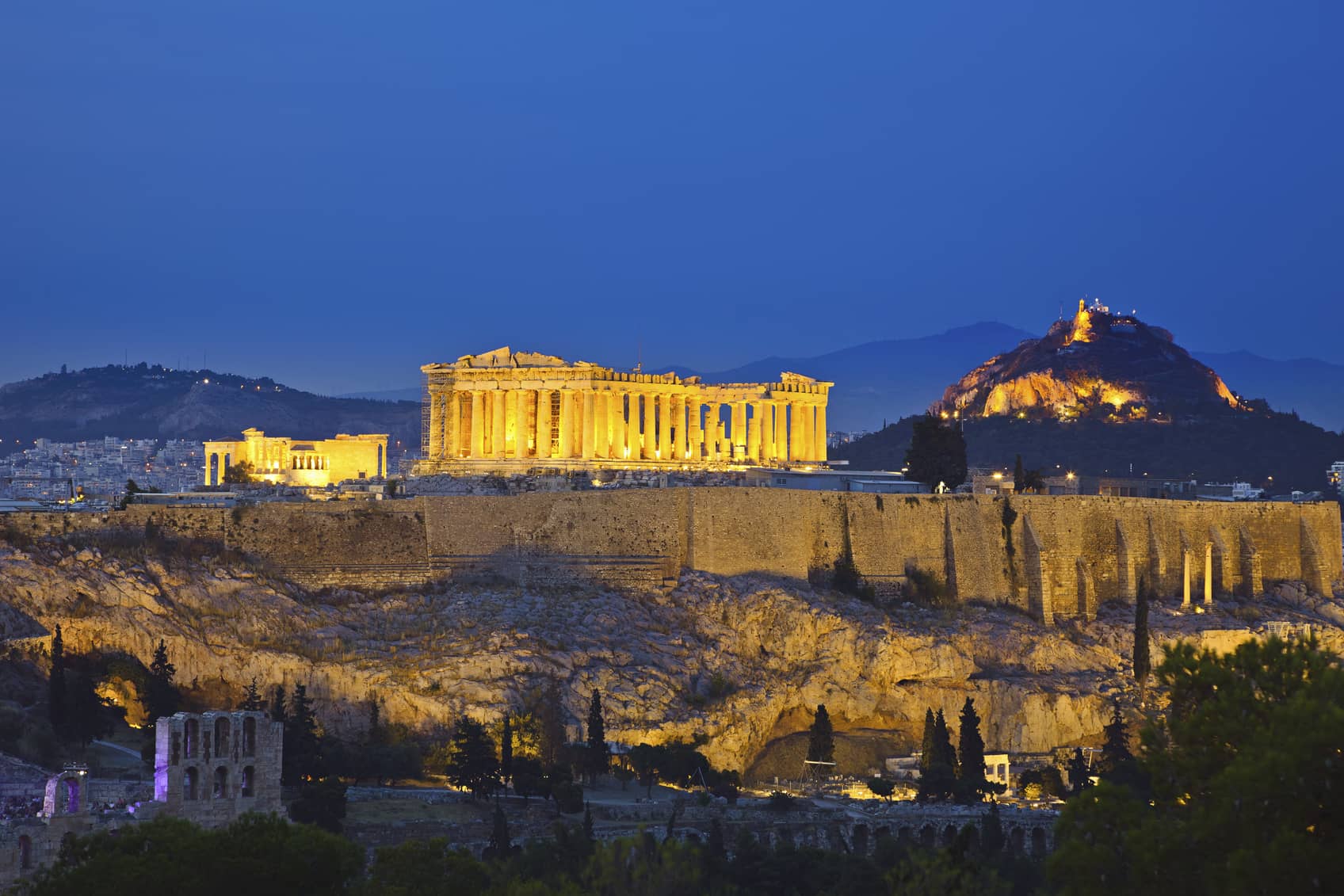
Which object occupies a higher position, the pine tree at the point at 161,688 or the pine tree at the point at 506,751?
the pine tree at the point at 161,688

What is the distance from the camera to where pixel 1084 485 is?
94.9 meters

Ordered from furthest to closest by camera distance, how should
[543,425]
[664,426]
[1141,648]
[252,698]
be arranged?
[664,426], [543,425], [1141,648], [252,698]

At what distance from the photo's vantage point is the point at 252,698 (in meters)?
48.1

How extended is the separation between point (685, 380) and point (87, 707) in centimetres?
3759

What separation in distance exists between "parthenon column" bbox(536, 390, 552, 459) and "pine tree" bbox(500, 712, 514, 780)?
78.3 ft

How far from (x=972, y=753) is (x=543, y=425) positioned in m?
24.1

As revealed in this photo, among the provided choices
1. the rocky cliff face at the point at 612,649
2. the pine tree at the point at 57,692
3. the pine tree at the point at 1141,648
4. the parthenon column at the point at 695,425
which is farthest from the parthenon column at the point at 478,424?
the pine tree at the point at 57,692

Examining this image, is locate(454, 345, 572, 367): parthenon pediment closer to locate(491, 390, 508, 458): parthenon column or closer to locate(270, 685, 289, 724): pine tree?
locate(491, 390, 508, 458): parthenon column

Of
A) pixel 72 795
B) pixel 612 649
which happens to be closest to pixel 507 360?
pixel 612 649

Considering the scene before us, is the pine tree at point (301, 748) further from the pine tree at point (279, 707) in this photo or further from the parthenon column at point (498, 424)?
the parthenon column at point (498, 424)

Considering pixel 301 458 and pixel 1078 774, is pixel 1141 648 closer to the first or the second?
pixel 1078 774

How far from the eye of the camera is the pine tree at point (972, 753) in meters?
51.6

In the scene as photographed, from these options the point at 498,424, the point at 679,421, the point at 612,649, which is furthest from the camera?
the point at 679,421

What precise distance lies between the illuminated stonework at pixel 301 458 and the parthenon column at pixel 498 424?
7245 millimetres
